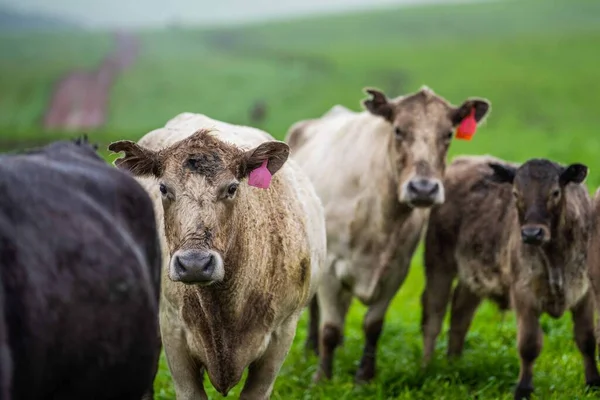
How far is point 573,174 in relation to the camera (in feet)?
24.8

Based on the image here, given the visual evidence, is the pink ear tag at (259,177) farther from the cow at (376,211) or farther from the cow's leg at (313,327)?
the cow's leg at (313,327)

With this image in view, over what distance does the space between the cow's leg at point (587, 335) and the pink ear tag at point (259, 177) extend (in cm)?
347

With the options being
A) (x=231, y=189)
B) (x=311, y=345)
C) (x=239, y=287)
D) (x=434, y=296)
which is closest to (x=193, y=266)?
(x=231, y=189)

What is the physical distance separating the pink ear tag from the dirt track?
96.8 ft

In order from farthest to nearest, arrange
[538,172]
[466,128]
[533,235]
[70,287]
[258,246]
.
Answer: [466,128]
[538,172]
[533,235]
[258,246]
[70,287]

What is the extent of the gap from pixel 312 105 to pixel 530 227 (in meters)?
30.1

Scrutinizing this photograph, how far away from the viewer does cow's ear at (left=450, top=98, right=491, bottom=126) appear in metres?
8.45

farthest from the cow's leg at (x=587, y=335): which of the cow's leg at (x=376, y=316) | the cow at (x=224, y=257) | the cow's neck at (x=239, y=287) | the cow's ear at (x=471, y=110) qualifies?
the cow's neck at (x=239, y=287)

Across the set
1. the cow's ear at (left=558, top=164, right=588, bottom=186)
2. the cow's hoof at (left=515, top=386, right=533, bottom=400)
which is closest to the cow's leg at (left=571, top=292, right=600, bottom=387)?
the cow's hoof at (left=515, top=386, right=533, bottom=400)

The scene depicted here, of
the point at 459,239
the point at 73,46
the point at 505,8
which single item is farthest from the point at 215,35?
the point at 459,239

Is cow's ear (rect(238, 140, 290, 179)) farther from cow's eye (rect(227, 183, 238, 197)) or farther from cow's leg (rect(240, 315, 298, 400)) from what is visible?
cow's leg (rect(240, 315, 298, 400))

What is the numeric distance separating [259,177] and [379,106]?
3.26 metres

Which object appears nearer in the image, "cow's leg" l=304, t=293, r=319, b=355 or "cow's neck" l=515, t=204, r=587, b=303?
"cow's neck" l=515, t=204, r=587, b=303

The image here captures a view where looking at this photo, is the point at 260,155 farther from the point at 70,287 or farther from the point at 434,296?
the point at 434,296
